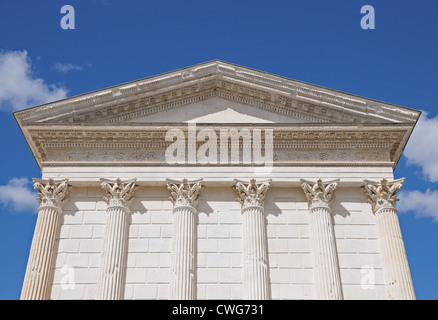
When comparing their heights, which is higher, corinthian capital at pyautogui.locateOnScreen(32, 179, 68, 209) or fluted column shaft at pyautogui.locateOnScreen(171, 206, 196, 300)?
corinthian capital at pyautogui.locateOnScreen(32, 179, 68, 209)

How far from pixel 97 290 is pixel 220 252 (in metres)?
4.56

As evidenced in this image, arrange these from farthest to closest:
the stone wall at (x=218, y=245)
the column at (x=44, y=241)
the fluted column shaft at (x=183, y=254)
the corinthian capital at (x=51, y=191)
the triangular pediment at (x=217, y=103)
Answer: the triangular pediment at (x=217, y=103), the corinthian capital at (x=51, y=191), the stone wall at (x=218, y=245), the column at (x=44, y=241), the fluted column shaft at (x=183, y=254)

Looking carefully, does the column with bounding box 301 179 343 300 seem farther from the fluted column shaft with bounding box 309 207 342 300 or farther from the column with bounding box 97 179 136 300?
the column with bounding box 97 179 136 300

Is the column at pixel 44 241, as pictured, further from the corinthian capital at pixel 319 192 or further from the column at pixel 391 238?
the column at pixel 391 238

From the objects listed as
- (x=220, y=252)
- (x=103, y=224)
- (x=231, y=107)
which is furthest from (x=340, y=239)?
(x=103, y=224)

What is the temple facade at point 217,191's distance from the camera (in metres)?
19.5

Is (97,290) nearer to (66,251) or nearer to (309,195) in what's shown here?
(66,251)

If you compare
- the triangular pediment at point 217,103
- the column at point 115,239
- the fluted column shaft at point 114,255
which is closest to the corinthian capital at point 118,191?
the column at point 115,239

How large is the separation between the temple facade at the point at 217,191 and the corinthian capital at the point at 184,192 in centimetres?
6

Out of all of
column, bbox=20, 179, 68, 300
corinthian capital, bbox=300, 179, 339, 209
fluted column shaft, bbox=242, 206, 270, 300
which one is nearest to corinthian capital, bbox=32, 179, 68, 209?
column, bbox=20, 179, 68, 300

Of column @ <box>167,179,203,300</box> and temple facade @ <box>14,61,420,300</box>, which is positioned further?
temple facade @ <box>14,61,420,300</box>

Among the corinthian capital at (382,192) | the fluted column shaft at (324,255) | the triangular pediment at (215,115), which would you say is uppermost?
the triangular pediment at (215,115)

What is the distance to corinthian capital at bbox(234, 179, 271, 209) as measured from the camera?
2075 centimetres

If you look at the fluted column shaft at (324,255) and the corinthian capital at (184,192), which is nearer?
the fluted column shaft at (324,255)
